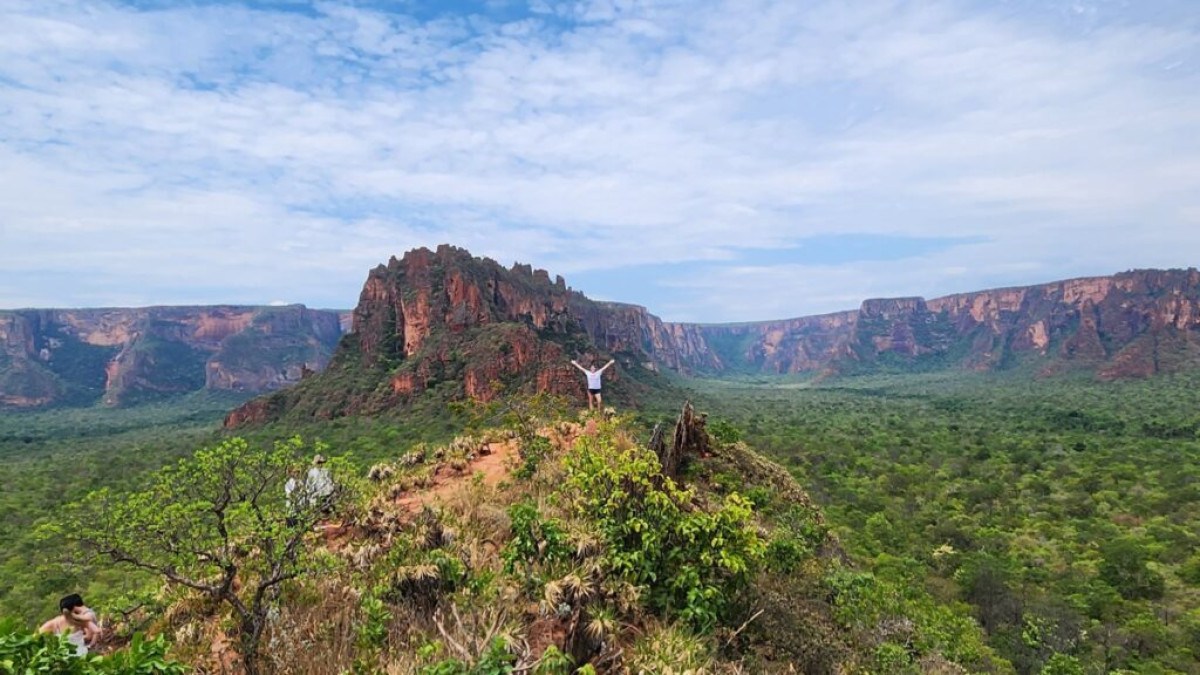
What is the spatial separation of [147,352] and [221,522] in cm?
17720

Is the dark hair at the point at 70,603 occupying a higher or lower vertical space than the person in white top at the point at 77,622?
higher

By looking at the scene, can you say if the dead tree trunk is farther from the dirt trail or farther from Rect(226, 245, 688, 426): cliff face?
Rect(226, 245, 688, 426): cliff face

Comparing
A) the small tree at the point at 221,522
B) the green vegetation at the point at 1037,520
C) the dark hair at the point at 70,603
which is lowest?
the green vegetation at the point at 1037,520

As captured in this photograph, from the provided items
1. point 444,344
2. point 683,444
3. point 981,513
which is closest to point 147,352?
point 444,344

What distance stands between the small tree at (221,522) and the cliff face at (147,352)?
135442 millimetres

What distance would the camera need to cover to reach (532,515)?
8109 millimetres

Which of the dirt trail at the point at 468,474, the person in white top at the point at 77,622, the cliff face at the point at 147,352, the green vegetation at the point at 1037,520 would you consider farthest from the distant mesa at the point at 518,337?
the cliff face at the point at 147,352

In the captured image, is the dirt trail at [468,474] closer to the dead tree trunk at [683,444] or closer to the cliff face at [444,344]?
the dead tree trunk at [683,444]

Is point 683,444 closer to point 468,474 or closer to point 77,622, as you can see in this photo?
point 468,474

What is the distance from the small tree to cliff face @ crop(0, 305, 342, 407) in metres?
135

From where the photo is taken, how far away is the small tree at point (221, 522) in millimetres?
6742

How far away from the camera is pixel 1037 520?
2788cm

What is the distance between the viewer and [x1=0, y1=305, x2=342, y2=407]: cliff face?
13788 cm

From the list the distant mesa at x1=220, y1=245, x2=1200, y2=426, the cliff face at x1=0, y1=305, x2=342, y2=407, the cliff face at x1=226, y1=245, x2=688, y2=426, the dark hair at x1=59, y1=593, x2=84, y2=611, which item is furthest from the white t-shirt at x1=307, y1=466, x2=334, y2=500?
the cliff face at x1=0, y1=305, x2=342, y2=407
